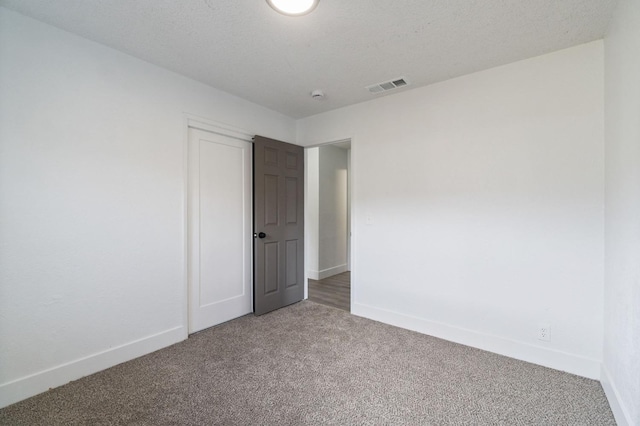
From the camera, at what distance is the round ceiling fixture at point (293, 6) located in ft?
5.71

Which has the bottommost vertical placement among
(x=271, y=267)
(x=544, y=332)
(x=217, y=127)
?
(x=544, y=332)

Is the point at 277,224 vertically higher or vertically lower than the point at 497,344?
higher

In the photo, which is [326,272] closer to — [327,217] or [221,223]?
[327,217]

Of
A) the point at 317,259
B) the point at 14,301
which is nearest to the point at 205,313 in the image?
the point at 14,301

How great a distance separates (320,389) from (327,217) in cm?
364

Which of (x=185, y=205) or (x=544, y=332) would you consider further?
(x=185, y=205)

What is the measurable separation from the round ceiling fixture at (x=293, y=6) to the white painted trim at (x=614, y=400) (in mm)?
2990

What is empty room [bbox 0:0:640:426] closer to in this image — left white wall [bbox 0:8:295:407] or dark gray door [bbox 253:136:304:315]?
left white wall [bbox 0:8:295:407]

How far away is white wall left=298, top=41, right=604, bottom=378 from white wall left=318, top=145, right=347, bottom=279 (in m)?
1.87

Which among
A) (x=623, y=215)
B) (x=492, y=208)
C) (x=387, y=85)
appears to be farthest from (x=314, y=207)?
(x=623, y=215)

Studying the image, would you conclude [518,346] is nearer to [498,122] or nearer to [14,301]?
[498,122]

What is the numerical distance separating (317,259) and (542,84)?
399cm

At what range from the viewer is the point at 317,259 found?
526cm

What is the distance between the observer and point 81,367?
2139 millimetres
